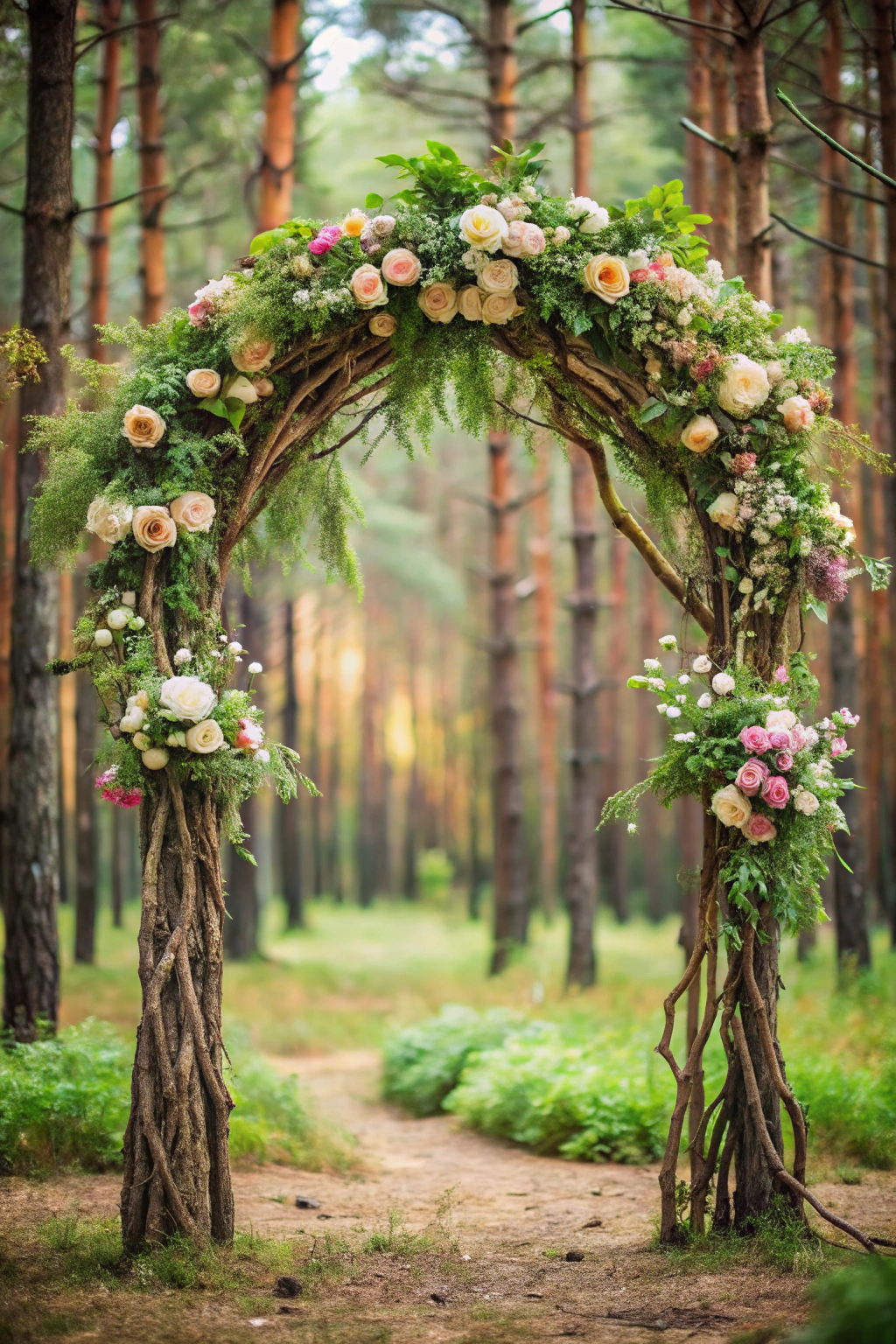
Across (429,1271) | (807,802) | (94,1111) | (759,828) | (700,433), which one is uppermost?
(700,433)

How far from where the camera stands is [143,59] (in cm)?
1041

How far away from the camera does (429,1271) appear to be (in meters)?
4.18

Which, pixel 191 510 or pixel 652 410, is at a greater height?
pixel 652 410

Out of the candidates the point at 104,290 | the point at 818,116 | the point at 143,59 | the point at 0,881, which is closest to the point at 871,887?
the point at 818,116

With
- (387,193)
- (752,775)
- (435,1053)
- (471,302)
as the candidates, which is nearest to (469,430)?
(471,302)

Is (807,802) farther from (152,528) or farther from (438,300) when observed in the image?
(152,528)

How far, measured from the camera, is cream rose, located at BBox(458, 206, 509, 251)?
14.3ft

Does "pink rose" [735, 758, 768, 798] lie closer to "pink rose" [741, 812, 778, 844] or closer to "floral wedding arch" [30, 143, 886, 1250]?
"floral wedding arch" [30, 143, 886, 1250]

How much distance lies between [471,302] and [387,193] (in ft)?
42.2

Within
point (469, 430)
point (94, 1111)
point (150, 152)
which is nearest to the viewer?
point (469, 430)

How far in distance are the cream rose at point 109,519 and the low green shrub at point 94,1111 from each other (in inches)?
113

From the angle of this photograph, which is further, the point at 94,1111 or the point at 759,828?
the point at 94,1111

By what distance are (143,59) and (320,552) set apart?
25.4 ft

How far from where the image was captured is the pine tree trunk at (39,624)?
6.46 metres
